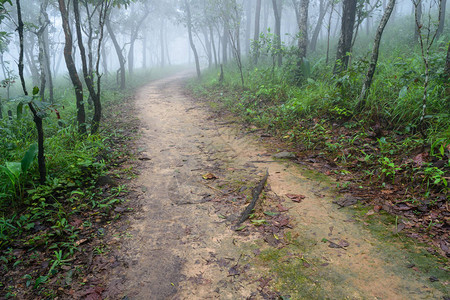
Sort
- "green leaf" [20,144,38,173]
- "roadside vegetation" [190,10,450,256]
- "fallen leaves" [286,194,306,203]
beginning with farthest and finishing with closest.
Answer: "fallen leaves" [286,194,306,203] → "green leaf" [20,144,38,173] → "roadside vegetation" [190,10,450,256]

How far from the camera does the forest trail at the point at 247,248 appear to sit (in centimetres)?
199

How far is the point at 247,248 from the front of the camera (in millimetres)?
2453

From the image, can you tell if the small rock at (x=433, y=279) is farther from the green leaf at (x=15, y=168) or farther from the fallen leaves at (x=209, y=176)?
the green leaf at (x=15, y=168)

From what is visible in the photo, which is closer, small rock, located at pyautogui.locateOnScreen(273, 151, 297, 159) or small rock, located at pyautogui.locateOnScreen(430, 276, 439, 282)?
small rock, located at pyautogui.locateOnScreen(430, 276, 439, 282)

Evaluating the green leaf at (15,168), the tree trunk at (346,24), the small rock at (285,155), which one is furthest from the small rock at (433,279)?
the tree trunk at (346,24)

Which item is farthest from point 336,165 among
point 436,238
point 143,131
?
point 143,131

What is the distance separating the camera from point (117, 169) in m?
4.25

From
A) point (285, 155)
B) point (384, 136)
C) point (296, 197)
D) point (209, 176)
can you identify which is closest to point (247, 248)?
point (296, 197)

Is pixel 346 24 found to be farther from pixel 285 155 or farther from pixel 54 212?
pixel 54 212

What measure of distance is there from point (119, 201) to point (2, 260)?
49.0 inches

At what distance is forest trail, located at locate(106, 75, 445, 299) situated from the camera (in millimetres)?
1988

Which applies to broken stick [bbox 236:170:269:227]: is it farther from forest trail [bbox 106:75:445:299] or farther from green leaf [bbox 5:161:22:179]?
green leaf [bbox 5:161:22:179]

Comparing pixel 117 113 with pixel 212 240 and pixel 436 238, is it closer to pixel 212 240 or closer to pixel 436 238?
pixel 212 240

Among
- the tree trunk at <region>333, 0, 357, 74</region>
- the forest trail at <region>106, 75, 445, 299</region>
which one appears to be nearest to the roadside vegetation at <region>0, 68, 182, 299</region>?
the forest trail at <region>106, 75, 445, 299</region>
